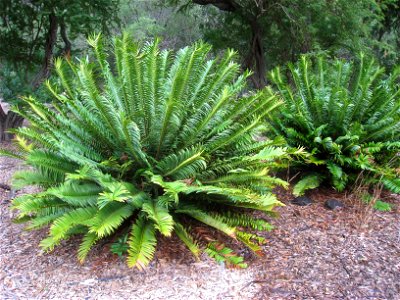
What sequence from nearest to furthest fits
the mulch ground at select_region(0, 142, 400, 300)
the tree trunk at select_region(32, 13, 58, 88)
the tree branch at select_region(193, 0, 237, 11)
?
the mulch ground at select_region(0, 142, 400, 300)
the tree trunk at select_region(32, 13, 58, 88)
the tree branch at select_region(193, 0, 237, 11)

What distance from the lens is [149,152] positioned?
395cm

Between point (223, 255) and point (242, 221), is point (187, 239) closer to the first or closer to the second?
point (223, 255)

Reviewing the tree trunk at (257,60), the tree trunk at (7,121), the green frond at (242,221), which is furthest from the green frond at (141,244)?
the tree trunk at (257,60)

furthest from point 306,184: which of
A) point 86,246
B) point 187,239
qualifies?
point 86,246

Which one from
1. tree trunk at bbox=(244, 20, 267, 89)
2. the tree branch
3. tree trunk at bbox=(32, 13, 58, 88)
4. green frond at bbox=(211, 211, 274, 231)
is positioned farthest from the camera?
tree trunk at bbox=(244, 20, 267, 89)

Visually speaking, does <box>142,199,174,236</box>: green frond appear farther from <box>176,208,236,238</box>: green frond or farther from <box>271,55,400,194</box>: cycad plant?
<box>271,55,400,194</box>: cycad plant

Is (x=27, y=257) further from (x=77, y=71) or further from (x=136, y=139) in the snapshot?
(x=77, y=71)

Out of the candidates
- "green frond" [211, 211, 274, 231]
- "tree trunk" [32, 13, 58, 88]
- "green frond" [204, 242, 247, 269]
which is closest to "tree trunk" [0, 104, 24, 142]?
"tree trunk" [32, 13, 58, 88]

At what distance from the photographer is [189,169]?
3602 mm

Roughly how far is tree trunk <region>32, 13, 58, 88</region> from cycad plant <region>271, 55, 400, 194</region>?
4.59 m

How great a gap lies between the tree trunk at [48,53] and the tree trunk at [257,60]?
437cm

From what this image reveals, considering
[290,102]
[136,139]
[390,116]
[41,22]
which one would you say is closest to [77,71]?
[136,139]

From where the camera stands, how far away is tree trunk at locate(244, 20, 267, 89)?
9.95 m

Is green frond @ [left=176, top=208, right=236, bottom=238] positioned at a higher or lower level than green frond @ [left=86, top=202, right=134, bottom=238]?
lower
